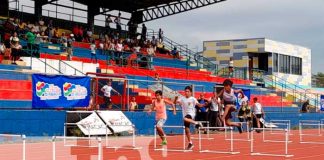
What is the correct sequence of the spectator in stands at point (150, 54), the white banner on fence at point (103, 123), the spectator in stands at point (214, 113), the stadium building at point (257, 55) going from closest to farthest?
the white banner on fence at point (103, 123), the spectator in stands at point (214, 113), the spectator in stands at point (150, 54), the stadium building at point (257, 55)

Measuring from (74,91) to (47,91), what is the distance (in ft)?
4.24

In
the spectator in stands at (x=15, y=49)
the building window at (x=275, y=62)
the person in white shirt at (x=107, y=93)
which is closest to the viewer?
the person in white shirt at (x=107, y=93)

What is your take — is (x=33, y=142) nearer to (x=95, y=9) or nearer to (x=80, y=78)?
(x=80, y=78)

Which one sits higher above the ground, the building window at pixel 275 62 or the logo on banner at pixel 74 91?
the building window at pixel 275 62

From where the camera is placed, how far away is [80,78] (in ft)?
80.2

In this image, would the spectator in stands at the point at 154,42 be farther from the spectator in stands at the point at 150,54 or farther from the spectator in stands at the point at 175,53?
the spectator in stands at the point at 175,53

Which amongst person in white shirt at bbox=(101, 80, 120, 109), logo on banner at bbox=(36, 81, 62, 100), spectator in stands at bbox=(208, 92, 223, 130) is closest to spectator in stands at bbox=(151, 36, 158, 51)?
spectator in stands at bbox=(208, 92, 223, 130)

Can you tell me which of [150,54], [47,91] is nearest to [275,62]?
[150,54]

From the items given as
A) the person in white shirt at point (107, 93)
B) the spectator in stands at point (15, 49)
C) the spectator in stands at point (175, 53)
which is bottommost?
the person in white shirt at point (107, 93)

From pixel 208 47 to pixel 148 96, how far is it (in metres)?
35.1

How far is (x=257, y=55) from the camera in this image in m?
62.1

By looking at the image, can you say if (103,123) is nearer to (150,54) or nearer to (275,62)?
(150,54)

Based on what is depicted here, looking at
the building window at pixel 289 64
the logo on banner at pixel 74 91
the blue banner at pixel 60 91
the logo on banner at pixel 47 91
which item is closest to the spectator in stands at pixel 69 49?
the blue banner at pixel 60 91

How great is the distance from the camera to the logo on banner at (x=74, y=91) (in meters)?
23.9
